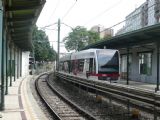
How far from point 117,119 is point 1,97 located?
4.44 m

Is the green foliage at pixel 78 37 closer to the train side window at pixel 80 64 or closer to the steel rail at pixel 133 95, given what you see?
the train side window at pixel 80 64

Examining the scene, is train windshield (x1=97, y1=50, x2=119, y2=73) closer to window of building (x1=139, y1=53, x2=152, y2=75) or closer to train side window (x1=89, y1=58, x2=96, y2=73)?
train side window (x1=89, y1=58, x2=96, y2=73)

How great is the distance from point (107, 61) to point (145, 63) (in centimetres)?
1064

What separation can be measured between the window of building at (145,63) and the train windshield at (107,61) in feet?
28.7

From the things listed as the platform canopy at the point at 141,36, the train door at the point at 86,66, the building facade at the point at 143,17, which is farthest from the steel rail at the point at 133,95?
the building facade at the point at 143,17

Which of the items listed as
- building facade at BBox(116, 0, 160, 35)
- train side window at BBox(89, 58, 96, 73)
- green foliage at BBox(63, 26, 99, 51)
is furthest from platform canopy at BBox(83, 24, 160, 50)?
green foliage at BBox(63, 26, 99, 51)

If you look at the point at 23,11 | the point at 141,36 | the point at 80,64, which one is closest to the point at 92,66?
the point at 141,36

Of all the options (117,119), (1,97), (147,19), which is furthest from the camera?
(147,19)

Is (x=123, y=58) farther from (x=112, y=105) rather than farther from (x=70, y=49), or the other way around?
(x=70, y=49)

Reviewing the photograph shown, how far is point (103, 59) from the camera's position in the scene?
28.2 metres

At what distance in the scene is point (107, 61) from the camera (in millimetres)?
28406

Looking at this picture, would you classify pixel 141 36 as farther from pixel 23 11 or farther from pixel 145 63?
pixel 23 11

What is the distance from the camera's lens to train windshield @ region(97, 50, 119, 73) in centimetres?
2808

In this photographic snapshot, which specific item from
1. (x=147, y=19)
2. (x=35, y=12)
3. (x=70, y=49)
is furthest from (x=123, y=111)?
(x=147, y=19)
